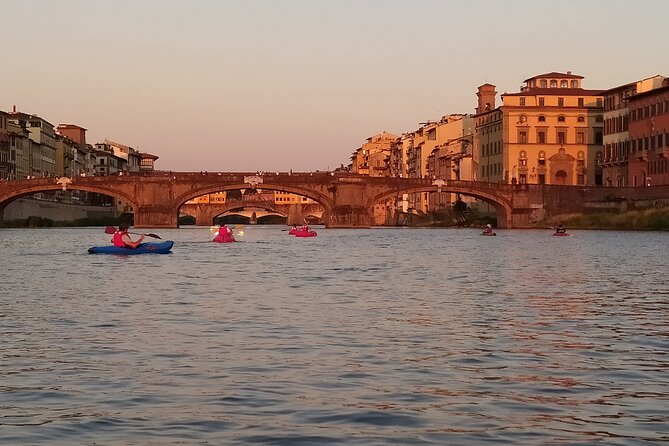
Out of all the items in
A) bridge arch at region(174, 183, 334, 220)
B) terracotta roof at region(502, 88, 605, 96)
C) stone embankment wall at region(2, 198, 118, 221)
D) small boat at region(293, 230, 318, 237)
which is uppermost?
terracotta roof at region(502, 88, 605, 96)

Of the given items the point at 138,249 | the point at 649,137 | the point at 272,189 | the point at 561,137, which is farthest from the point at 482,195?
the point at 138,249

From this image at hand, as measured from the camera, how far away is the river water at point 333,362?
13359mm

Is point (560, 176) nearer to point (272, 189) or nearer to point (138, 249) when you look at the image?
point (272, 189)

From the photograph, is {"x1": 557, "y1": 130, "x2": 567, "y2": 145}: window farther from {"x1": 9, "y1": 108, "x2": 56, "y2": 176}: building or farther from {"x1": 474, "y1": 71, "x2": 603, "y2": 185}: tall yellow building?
{"x1": 9, "y1": 108, "x2": 56, "y2": 176}: building

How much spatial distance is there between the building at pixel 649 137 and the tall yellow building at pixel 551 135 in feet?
53.4

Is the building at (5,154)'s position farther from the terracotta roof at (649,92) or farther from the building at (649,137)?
the terracotta roof at (649,92)

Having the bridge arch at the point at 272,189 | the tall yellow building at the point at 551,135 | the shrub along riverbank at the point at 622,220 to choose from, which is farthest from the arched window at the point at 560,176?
the bridge arch at the point at 272,189

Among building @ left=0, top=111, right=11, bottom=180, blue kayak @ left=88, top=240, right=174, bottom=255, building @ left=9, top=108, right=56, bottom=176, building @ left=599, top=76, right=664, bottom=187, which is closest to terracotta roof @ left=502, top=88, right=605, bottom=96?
building @ left=599, top=76, right=664, bottom=187

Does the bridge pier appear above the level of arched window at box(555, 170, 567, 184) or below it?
below

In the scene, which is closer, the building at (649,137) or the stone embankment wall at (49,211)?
the building at (649,137)

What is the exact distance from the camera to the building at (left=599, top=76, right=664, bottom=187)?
117875 mm

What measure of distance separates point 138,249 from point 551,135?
82530 mm

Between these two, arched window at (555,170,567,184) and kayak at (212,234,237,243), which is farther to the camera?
arched window at (555,170,567,184)

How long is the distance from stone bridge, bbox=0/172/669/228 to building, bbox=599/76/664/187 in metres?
5.78
